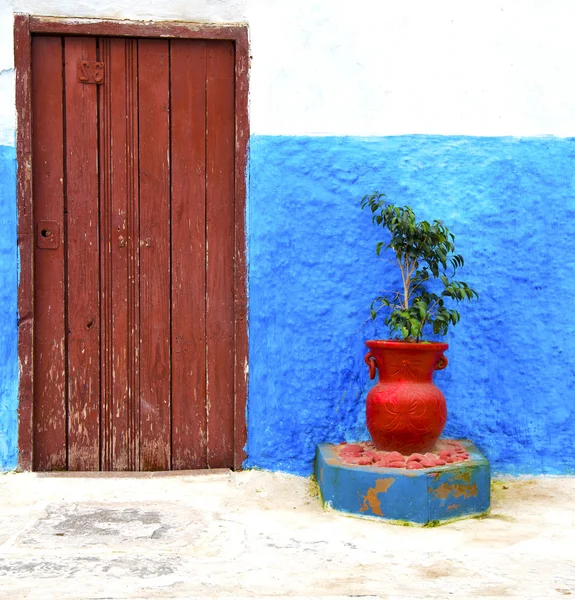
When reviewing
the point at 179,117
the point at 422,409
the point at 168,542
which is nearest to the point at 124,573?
the point at 168,542

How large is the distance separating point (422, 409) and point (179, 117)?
1747mm

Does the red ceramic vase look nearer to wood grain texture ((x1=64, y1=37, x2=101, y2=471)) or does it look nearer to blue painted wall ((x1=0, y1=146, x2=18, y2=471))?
wood grain texture ((x1=64, y1=37, x2=101, y2=471))

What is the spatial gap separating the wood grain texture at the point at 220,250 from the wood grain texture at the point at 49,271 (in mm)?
682

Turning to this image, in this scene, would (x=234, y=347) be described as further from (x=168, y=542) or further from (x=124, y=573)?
(x=124, y=573)

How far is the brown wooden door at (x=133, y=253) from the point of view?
3.52 m

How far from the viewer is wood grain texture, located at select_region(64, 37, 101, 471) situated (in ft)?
11.6

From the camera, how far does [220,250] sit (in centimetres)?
358

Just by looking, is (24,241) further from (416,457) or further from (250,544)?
(416,457)

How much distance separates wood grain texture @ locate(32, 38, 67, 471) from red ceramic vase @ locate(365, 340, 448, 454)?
1448mm

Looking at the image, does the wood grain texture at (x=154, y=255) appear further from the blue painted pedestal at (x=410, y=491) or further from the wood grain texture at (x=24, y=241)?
the blue painted pedestal at (x=410, y=491)

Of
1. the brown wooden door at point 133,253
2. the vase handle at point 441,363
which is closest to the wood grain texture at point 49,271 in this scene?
the brown wooden door at point 133,253

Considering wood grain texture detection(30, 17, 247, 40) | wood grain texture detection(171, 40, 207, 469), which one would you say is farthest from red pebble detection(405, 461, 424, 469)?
wood grain texture detection(30, 17, 247, 40)

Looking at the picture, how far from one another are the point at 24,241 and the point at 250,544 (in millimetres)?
1727

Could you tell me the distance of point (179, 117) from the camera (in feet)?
11.7
